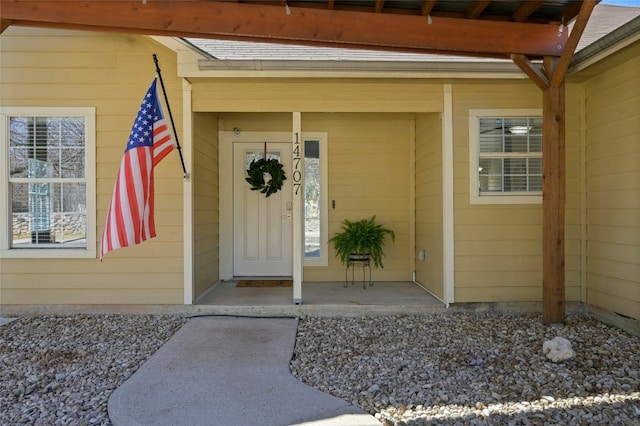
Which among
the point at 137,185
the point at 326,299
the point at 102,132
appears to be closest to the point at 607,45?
the point at 326,299

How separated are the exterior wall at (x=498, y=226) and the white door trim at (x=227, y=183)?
8.14 ft

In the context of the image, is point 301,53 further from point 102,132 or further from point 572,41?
point 572,41

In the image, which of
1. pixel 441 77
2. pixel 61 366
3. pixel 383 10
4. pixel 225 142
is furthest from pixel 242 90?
pixel 61 366

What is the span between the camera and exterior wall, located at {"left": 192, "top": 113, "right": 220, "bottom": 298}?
463 centimetres

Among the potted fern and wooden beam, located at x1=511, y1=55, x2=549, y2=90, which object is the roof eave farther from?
the potted fern

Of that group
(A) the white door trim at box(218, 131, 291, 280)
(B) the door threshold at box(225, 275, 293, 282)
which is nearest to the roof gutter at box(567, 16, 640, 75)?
(A) the white door trim at box(218, 131, 291, 280)

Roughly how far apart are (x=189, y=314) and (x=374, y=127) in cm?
343

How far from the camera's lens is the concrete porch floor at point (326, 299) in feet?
14.4

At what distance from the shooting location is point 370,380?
2807 mm

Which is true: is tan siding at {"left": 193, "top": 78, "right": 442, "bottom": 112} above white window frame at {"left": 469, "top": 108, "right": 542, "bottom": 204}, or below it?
above

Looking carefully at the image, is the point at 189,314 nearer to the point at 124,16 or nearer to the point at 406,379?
the point at 406,379

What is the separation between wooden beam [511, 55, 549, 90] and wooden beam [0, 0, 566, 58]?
0.06 meters

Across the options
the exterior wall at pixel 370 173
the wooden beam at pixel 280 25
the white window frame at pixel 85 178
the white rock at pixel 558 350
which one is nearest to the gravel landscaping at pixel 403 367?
the white rock at pixel 558 350

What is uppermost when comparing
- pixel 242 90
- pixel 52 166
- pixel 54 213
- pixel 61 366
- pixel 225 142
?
pixel 242 90
